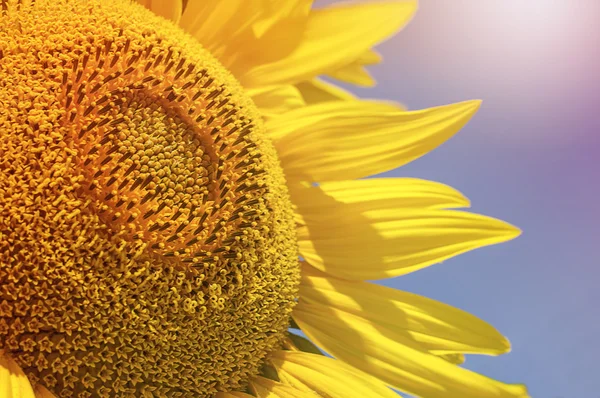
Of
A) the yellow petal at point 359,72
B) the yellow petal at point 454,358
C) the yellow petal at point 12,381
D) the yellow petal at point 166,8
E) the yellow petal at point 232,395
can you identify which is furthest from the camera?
the yellow petal at point 359,72

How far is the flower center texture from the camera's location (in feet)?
2.42

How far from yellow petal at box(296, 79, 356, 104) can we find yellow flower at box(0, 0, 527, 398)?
0.16 m

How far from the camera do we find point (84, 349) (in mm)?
750

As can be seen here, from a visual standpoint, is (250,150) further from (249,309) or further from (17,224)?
(17,224)

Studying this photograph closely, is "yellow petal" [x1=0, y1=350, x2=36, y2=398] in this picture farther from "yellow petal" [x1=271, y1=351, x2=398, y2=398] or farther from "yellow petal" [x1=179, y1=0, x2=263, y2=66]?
"yellow petal" [x1=179, y1=0, x2=263, y2=66]

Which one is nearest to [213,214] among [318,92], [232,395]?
[232,395]

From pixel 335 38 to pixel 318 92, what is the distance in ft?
0.76

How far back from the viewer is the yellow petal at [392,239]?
1148mm

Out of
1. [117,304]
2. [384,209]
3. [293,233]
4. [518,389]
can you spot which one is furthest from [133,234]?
[518,389]

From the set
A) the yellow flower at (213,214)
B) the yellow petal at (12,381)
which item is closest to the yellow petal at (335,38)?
the yellow flower at (213,214)

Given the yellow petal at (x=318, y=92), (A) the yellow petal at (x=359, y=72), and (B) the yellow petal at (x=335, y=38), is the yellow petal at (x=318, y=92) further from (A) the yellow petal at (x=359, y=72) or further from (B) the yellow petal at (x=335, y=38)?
(B) the yellow petal at (x=335, y=38)

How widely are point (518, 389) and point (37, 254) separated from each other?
820mm

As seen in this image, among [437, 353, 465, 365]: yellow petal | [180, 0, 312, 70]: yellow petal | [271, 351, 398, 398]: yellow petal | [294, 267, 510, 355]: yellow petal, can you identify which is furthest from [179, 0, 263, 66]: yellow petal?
[437, 353, 465, 365]: yellow petal

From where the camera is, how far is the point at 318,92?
144cm
